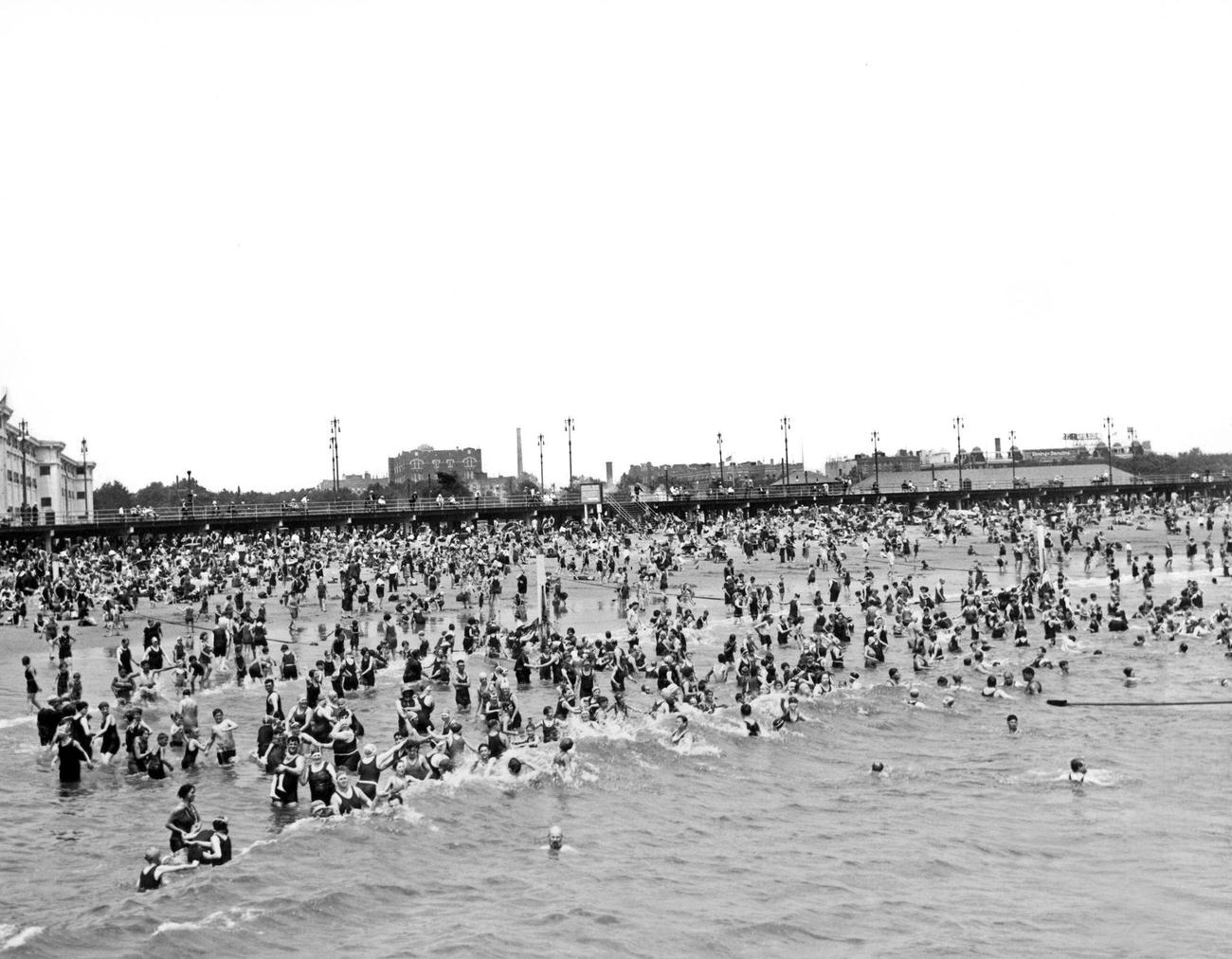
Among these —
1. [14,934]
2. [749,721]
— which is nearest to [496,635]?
[749,721]

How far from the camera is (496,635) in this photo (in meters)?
30.9

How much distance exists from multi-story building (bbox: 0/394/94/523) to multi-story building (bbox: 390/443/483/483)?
248ft

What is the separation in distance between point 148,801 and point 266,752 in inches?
81.4

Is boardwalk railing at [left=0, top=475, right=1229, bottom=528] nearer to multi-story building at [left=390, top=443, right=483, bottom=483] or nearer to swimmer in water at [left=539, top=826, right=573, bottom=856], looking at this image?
swimmer in water at [left=539, top=826, right=573, bottom=856]

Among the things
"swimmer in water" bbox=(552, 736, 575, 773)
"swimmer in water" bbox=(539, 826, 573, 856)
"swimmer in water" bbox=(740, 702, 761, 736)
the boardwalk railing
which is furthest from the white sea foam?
the boardwalk railing

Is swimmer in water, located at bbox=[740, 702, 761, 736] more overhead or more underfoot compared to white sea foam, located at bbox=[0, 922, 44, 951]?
more underfoot

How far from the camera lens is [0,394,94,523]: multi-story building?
7094 cm

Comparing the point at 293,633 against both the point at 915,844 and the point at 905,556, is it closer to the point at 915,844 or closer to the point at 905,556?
the point at 915,844

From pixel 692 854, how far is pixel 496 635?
16047mm

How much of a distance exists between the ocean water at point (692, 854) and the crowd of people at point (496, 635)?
601 millimetres

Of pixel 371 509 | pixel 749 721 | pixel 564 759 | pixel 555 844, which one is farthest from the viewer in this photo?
pixel 371 509

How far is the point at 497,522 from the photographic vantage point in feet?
242

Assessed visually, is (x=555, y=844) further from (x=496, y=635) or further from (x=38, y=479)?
(x=38, y=479)

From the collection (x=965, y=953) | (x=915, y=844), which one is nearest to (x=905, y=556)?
(x=915, y=844)
